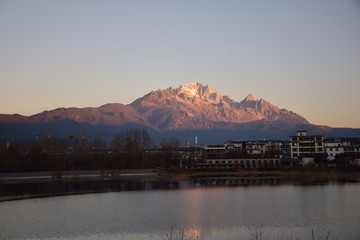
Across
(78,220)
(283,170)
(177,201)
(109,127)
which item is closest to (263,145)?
(283,170)

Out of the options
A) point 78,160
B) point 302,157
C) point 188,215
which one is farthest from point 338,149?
point 188,215

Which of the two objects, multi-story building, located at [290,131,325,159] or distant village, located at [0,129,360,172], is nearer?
distant village, located at [0,129,360,172]

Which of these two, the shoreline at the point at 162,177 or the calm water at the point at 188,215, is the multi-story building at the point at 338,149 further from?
the calm water at the point at 188,215

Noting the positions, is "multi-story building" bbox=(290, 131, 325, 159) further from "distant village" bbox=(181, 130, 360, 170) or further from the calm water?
the calm water

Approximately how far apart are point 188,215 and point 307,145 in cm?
3959

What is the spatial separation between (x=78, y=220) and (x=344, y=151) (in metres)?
40.5

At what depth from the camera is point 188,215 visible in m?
18.3

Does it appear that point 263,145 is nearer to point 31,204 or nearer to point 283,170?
point 283,170

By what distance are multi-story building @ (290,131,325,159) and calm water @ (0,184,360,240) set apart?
92.9 ft

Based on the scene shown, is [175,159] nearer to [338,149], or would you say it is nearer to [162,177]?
[162,177]

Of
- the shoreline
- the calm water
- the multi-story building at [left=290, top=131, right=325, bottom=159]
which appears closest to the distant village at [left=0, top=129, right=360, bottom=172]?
the multi-story building at [left=290, top=131, right=325, bottom=159]

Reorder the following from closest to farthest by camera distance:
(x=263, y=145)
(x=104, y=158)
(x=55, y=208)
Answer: (x=55, y=208)
(x=104, y=158)
(x=263, y=145)

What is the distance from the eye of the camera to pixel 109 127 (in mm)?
160000

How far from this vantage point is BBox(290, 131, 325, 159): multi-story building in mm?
54062
